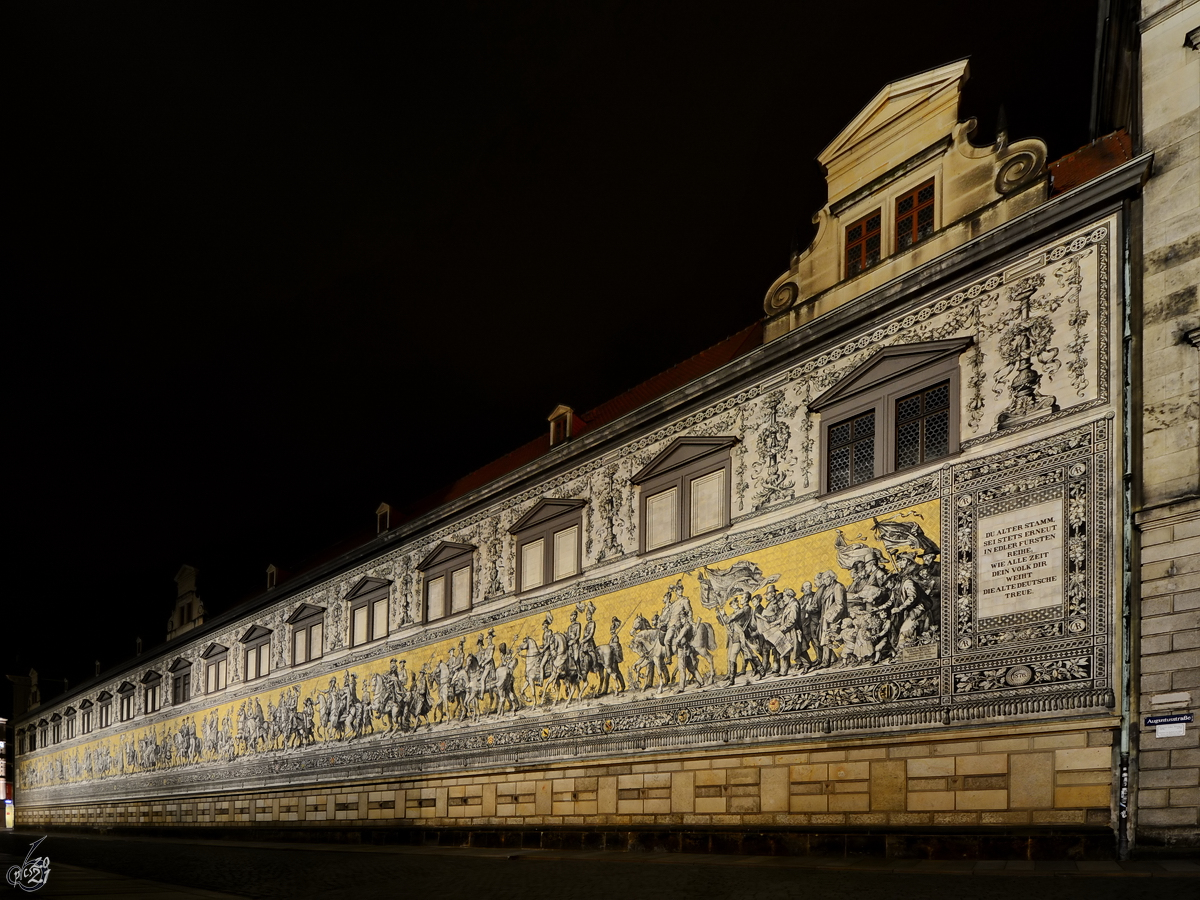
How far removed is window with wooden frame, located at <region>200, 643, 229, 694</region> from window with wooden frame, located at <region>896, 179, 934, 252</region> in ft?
86.8

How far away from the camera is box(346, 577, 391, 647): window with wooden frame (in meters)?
25.6

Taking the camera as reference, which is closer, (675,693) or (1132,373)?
(1132,373)

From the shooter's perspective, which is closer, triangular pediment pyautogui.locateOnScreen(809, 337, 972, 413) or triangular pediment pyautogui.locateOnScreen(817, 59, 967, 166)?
triangular pediment pyautogui.locateOnScreen(809, 337, 972, 413)

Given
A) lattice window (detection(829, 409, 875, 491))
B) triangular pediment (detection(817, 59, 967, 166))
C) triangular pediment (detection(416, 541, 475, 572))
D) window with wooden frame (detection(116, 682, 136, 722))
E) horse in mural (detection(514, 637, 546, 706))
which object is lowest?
window with wooden frame (detection(116, 682, 136, 722))

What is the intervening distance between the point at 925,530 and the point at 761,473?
10.00ft

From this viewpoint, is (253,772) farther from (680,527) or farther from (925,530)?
(925,530)

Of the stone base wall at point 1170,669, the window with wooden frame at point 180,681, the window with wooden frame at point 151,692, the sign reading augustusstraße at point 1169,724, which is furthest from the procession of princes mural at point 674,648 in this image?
the window with wooden frame at point 151,692

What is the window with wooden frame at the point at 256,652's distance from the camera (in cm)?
3158

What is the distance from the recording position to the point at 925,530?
1312 cm

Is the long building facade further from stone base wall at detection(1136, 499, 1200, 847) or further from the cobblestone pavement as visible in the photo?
the cobblestone pavement

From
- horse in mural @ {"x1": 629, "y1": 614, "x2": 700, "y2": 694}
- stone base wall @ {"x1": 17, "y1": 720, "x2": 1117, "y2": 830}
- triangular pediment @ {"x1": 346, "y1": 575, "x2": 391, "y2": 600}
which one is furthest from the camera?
triangular pediment @ {"x1": 346, "y1": 575, "x2": 391, "y2": 600}

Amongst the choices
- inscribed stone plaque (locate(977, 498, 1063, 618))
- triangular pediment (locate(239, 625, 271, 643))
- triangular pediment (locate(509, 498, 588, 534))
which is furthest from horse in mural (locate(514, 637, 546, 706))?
triangular pediment (locate(239, 625, 271, 643))

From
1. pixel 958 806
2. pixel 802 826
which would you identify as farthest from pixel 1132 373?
pixel 802 826

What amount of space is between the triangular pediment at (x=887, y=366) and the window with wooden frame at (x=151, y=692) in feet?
108
